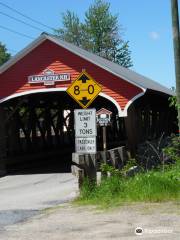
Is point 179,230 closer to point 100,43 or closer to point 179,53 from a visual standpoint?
point 179,53

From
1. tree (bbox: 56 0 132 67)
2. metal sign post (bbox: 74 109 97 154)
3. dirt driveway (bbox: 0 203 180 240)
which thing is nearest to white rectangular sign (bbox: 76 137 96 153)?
metal sign post (bbox: 74 109 97 154)

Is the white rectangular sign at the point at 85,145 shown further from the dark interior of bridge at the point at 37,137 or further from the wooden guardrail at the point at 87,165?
the dark interior of bridge at the point at 37,137

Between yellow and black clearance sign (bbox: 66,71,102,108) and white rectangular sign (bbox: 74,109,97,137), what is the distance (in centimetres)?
31

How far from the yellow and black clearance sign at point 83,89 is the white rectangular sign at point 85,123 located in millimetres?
308

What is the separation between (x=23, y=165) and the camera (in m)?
29.5

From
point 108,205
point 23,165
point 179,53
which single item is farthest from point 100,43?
point 108,205

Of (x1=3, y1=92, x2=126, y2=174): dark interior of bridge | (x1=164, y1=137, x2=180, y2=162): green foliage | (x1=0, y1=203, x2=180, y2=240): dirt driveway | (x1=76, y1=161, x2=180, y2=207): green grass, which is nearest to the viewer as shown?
(x1=0, y1=203, x2=180, y2=240): dirt driveway

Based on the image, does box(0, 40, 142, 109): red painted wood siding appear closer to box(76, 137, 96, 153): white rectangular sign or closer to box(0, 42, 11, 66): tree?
box(76, 137, 96, 153): white rectangular sign

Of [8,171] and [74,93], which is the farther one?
[8,171]

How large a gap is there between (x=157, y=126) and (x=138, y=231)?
2846 centimetres

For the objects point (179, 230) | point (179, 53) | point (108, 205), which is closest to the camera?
point (179, 230)

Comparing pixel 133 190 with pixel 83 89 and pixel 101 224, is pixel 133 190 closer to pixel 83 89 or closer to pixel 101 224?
pixel 101 224

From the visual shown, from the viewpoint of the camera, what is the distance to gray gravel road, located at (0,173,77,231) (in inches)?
498

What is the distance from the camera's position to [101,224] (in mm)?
10062
